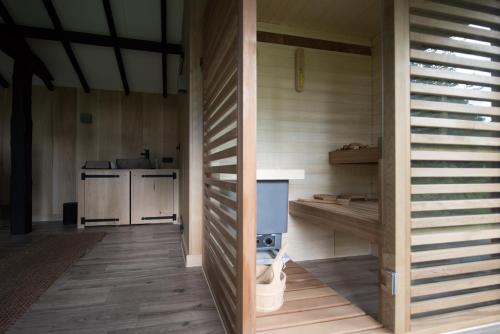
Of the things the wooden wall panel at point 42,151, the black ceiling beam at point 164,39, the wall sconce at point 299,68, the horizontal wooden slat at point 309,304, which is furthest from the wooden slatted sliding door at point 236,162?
the wooden wall panel at point 42,151

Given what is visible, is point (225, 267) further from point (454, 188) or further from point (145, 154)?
point (145, 154)

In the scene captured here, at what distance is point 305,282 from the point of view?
1.79m

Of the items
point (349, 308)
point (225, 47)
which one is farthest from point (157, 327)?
point (225, 47)

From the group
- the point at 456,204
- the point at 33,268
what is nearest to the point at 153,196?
the point at 33,268

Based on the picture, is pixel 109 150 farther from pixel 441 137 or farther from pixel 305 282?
pixel 441 137

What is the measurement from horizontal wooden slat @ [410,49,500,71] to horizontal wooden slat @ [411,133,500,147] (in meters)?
0.34

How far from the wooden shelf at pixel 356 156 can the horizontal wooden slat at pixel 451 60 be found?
64 cm

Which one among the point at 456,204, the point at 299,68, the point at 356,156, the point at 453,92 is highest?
the point at 299,68

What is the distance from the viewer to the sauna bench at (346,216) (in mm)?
1401

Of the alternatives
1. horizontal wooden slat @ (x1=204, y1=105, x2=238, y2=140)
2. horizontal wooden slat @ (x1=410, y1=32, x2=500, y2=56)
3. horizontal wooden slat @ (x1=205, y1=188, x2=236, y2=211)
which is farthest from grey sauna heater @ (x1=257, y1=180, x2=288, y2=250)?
horizontal wooden slat @ (x1=410, y1=32, x2=500, y2=56)

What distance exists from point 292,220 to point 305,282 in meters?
0.63

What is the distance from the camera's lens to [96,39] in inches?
149

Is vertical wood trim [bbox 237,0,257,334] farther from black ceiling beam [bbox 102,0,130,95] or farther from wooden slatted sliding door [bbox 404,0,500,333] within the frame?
black ceiling beam [bbox 102,0,130,95]

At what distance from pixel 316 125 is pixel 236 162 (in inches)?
55.2
